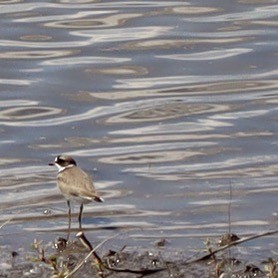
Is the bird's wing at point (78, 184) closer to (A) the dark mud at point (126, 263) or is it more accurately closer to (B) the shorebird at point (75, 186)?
(B) the shorebird at point (75, 186)

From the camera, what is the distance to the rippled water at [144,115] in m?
8.69

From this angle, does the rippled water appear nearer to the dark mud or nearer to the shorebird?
the shorebird

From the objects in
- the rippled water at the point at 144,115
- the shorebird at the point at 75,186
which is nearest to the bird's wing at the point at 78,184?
the shorebird at the point at 75,186

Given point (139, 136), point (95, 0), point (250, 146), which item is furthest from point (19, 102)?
point (95, 0)

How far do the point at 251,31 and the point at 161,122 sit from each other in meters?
2.70

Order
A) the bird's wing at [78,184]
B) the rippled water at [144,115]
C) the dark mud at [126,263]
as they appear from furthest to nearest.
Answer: the rippled water at [144,115], the bird's wing at [78,184], the dark mud at [126,263]

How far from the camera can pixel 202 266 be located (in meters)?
7.12

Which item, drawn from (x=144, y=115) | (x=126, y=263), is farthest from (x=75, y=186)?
(x=144, y=115)

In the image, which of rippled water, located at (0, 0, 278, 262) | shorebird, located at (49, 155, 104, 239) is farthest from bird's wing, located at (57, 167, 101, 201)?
rippled water, located at (0, 0, 278, 262)

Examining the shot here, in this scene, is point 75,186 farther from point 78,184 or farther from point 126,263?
point 126,263

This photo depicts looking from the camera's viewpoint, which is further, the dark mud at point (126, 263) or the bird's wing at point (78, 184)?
the bird's wing at point (78, 184)

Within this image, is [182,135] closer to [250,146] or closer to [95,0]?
[250,146]

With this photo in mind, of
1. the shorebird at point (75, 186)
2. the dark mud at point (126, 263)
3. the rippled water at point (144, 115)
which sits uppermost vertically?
the shorebird at point (75, 186)

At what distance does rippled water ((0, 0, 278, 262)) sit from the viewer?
869cm
